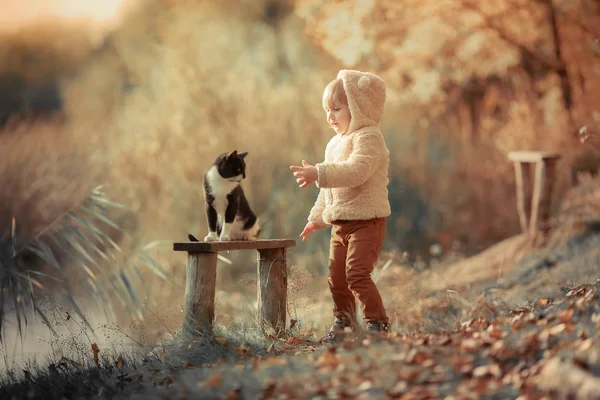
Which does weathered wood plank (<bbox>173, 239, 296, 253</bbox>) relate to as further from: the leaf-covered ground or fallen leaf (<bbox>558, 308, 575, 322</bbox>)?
fallen leaf (<bbox>558, 308, 575, 322</bbox>)

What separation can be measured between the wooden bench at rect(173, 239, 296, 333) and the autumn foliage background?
1.38 meters

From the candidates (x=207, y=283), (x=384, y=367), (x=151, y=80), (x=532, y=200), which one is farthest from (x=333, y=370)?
(x=151, y=80)

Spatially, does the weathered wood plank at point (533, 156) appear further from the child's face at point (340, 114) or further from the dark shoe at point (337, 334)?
the dark shoe at point (337, 334)

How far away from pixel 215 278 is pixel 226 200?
1.38 feet

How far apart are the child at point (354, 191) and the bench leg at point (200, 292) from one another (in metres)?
0.65

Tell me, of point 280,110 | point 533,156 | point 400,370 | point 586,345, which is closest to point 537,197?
point 533,156

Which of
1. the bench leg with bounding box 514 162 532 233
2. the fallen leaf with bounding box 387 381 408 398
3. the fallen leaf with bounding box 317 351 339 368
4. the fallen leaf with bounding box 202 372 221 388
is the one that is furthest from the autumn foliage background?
the fallen leaf with bounding box 387 381 408 398

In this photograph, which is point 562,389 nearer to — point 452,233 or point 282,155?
point 282,155

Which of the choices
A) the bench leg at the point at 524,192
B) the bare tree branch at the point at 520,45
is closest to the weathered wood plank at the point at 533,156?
the bench leg at the point at 524,192

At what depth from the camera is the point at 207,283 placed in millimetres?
3764

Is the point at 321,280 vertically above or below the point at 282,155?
below

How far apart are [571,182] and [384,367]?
632cm

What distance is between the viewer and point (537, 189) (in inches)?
275

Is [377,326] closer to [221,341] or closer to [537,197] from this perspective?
[221,341]
